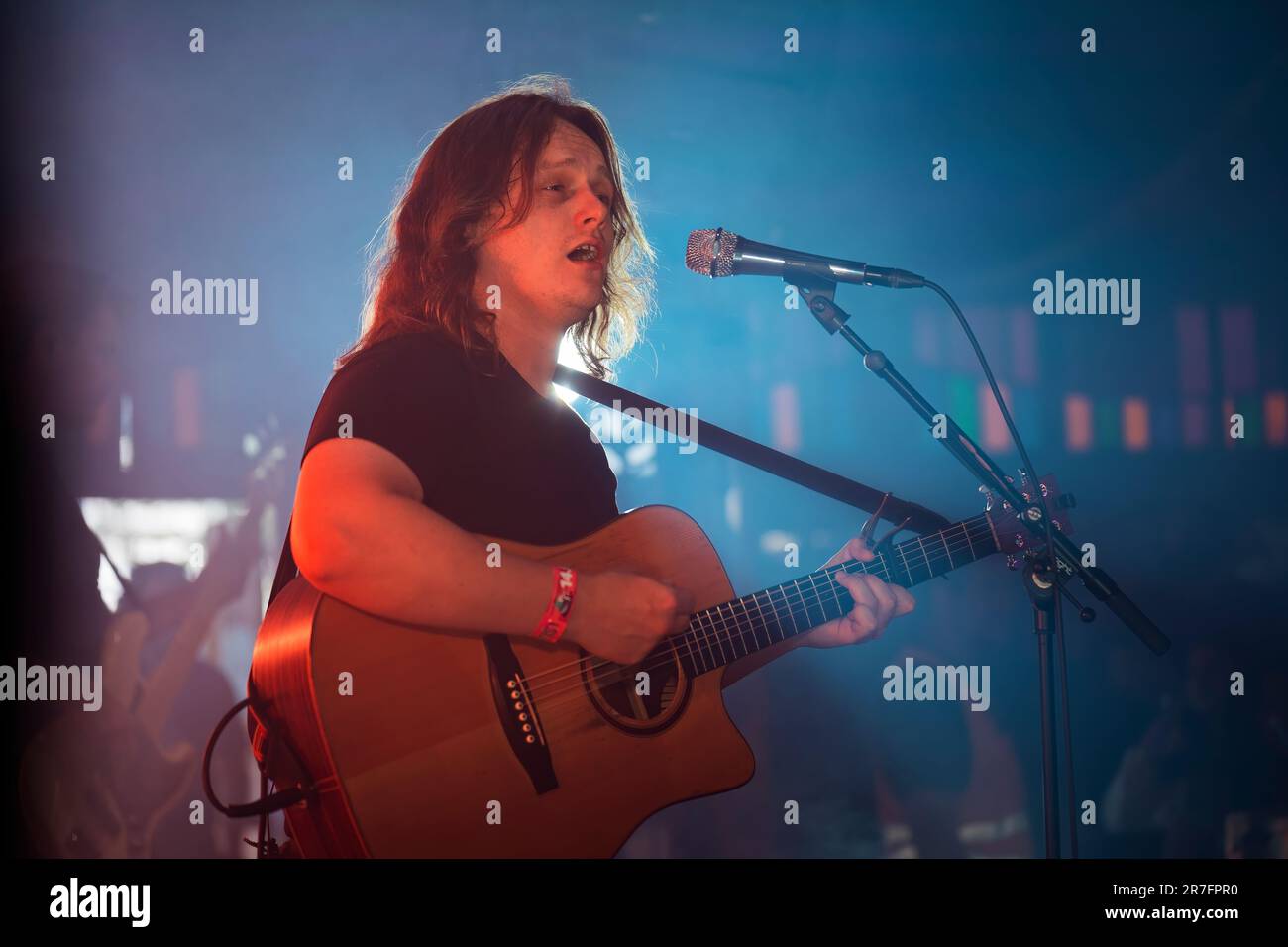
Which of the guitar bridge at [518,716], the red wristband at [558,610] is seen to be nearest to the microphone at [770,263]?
the red wristband at [558,610]

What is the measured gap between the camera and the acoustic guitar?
157 cm

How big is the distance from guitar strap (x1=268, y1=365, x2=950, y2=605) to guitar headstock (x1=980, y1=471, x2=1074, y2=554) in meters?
0.19

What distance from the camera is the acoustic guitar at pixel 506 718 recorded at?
157cm

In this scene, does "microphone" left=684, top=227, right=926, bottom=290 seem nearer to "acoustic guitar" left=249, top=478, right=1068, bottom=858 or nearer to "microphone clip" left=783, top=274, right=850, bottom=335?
"microphone clip" left=783, top=274, right=850, bottom=335

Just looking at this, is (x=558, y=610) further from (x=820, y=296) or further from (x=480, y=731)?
(x=820, y=296)

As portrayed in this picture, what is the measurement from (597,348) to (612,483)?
1.75 ft

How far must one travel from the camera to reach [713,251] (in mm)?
1998

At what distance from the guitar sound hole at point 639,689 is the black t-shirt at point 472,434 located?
0.28 meters

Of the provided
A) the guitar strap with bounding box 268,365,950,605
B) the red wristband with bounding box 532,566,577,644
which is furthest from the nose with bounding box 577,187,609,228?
the red wristband with bounding box 532,566,577,644

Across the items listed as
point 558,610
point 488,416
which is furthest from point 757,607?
point 488,416

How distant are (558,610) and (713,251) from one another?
0.85 meters

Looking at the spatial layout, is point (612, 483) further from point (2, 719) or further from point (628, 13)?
point (2, 719)

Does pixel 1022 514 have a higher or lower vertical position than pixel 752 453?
lower
